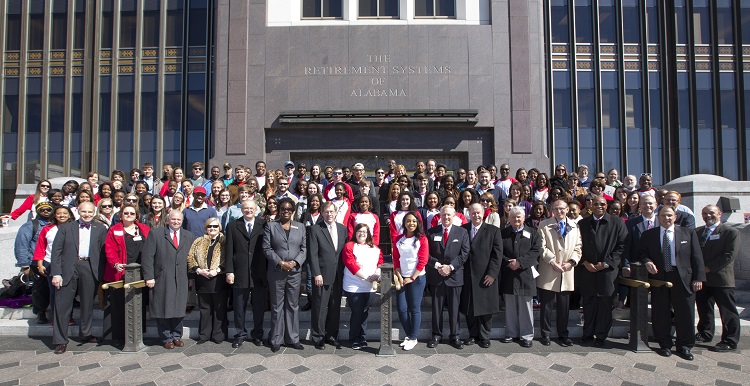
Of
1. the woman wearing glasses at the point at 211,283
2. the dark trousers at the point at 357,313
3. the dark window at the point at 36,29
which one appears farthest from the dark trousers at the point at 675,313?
the dark window at the point at 36,29

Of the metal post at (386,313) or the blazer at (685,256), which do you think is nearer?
the metal post at (386,313)

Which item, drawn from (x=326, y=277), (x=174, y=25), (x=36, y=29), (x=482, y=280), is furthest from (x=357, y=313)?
(x=36, y=29)

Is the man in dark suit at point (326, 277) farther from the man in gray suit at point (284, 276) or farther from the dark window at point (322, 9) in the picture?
the dark window at point (322, 9)

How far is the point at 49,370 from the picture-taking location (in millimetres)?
5547

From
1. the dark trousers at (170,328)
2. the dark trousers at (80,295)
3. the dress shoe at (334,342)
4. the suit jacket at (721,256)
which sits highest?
the suit jacket at (721,256)

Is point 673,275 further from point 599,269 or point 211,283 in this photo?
point 211,283

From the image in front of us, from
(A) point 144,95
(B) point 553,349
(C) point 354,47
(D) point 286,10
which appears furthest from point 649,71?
(A) point 144,95

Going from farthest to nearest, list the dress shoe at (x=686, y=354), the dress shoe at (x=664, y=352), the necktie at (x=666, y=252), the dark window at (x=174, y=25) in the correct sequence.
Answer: the dark window at (x=174, y=25), the necktie at (x=666, y=252), the dress shoe at (x=664, y=352), the dress shoe at (x=686, y=354)

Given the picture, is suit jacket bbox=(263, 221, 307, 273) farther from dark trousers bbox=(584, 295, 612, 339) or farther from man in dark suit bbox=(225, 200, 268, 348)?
dark trousers bbox=(584, 295, 612, 339)

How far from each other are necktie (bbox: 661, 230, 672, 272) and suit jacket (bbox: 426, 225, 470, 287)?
2477mm

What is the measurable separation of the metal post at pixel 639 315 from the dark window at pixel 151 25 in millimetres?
21092

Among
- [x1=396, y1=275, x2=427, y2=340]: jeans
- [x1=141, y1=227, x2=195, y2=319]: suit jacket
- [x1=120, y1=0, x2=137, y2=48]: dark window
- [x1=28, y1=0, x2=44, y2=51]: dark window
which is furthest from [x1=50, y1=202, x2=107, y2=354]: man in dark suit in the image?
[x1=28, y1=0, x2=44, y2=51]: dark window

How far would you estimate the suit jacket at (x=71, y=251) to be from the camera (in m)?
6.32

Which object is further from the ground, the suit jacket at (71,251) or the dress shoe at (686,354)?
the suit jacket at (71,251)
